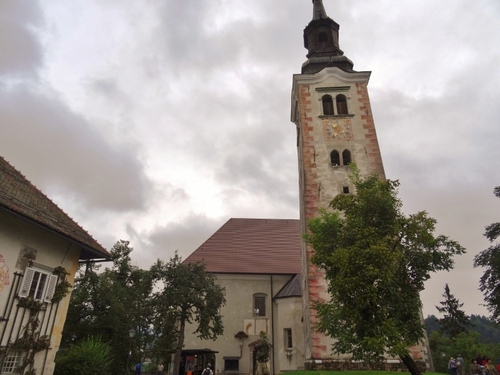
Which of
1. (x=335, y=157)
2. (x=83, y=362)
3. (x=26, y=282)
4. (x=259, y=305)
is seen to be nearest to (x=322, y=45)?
(x=335, y=157)

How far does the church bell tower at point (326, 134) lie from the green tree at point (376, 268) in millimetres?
6960

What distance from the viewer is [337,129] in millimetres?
24469

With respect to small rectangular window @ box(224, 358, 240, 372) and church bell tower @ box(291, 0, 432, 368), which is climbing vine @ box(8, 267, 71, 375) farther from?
small rectangular window @ box(224, 358, 240, 372)

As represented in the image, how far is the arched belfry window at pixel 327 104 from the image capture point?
25.9m

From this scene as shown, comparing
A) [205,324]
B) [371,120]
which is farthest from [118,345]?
[371,120]

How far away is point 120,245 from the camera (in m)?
31.6

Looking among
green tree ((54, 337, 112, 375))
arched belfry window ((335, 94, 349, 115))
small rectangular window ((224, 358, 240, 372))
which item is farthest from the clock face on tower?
green tree ((54, 337, 112, 375))

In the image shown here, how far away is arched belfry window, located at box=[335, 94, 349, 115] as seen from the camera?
25622 mm

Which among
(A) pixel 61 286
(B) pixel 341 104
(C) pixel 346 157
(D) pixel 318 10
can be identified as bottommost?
(A) pixel 61 286

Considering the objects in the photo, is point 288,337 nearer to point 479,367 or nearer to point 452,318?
point 479,367

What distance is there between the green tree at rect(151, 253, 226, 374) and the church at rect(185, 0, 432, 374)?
12.6 ft

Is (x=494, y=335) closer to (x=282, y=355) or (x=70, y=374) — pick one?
(x=282, y=355)

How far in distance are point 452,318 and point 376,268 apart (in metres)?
52.6

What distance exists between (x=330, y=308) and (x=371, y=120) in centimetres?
1588
